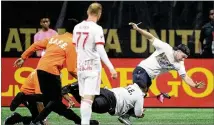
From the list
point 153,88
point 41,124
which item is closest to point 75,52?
point 41,124

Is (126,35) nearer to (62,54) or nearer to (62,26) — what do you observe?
(62,26)

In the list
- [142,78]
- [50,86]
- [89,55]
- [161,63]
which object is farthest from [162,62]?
[89,55]

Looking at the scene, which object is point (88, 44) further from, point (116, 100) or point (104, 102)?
point (116, 100)

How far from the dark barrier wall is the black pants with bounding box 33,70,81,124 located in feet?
20.7

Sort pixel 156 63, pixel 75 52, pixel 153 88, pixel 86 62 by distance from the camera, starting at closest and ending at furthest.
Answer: pixel 86 62 → pixel 75 52 → pixel 156 63 → pixel 153 88

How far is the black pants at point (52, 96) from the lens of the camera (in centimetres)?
1318

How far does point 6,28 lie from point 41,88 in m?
6.63

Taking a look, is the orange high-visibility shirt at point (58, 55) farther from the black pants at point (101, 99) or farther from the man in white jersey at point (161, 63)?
the man in white jersey at point (161, 63)

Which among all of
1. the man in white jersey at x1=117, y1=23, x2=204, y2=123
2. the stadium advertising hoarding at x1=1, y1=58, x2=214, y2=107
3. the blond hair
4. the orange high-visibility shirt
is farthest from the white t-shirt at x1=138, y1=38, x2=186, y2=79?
the stadium advertising hoarding at x1=1, y1=58, x2=214, y2=107

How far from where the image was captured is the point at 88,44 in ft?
40.9

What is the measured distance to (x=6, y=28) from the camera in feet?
65.1

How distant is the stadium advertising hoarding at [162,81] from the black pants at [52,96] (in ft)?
19.6

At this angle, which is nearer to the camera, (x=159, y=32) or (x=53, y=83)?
(x=53, y=83)

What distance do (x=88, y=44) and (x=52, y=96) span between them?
49.9 inches
